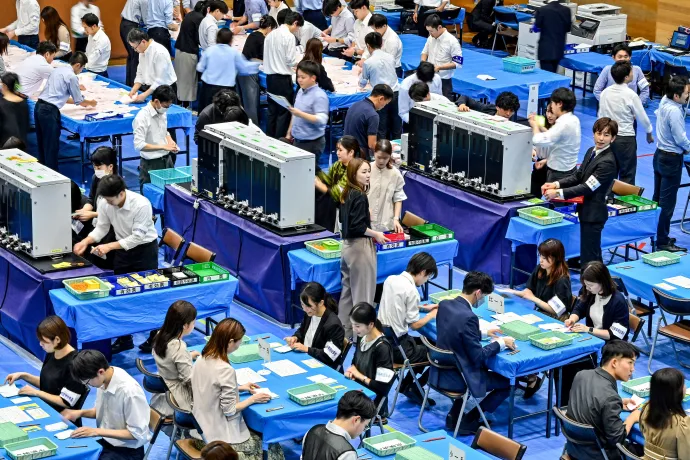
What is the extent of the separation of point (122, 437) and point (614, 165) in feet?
16.7

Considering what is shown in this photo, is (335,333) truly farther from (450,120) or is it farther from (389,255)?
(450,120)

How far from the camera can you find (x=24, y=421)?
24.6 feet

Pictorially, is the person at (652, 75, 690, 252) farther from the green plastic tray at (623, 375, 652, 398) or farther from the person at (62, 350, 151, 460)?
the person at (62, 350, 151, 460)

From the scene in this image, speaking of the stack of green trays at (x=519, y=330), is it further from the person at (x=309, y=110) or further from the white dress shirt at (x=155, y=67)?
the white dress shirt at (x=155, y=67)

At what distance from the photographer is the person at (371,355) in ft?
26.7

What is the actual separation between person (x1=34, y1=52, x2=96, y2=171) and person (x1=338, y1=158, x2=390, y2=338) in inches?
186

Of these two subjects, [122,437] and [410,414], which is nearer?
[122,437]

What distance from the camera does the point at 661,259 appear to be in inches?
407

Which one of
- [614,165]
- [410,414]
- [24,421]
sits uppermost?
[614,165]

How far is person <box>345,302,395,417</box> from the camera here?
8.14m

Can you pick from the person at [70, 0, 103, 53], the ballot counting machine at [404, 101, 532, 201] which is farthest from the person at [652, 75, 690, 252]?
the person at [70, 0, 103, 53]

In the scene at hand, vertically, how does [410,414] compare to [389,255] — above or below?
below

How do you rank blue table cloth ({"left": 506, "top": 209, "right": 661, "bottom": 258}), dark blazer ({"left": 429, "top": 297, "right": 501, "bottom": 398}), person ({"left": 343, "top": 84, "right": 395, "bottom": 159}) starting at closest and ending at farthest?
dark blazer ({"left": 429, "top": 297, "right": 501, "bottom": 398}), blue table cloth ({"left": 506, "top": 209, "right": 661, "bottom": 258}), person ({"left": 343, "top": 84, "right": 395, "bottom": 159})

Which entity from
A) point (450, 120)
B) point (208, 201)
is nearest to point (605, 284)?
point (450, 120)
